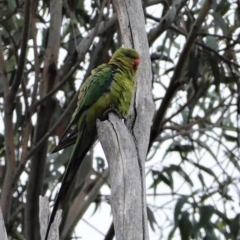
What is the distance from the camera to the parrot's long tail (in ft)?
7.07

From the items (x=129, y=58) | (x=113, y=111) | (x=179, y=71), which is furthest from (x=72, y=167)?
(x=179, y=71)

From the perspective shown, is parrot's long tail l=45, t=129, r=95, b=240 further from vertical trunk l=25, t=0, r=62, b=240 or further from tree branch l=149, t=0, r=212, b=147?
tree branch l=149, t=0, r=212, b=147

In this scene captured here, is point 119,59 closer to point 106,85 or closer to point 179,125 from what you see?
point 106,85

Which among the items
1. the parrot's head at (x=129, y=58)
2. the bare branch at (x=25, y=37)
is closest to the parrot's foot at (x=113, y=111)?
the parrot's head at (x=129, y=58)

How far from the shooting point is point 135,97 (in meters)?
2.44

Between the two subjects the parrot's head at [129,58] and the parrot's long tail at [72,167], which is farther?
the parrot's head at [129,58]

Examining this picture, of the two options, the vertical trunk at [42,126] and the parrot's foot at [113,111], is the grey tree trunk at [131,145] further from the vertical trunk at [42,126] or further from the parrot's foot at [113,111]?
the vertical trunk at [42,126]

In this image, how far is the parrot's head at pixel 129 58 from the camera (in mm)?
2518

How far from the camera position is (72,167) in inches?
91.4

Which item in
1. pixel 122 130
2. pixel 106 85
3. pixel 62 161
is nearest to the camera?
pixel 122 130

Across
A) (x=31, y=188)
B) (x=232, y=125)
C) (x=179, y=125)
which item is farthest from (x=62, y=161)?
(x=232, y=125)

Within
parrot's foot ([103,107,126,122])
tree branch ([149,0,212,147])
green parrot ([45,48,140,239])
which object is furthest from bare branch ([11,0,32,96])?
tree branch ([149,0,212,147])

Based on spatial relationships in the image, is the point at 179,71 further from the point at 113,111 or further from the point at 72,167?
the point at 72,167

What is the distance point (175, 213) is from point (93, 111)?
1.16 meters
